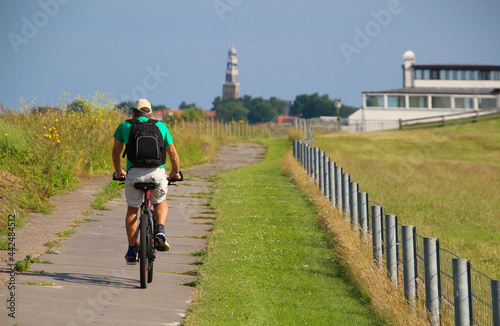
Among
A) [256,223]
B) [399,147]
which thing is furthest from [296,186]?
[399,147]

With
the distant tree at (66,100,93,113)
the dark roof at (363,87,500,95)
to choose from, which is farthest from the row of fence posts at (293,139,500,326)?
the dark roof at (363,87,500,95)

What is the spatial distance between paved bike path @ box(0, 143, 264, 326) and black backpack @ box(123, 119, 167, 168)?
1377 millimetres

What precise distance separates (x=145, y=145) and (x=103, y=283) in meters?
1.60

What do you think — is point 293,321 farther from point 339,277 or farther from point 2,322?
point 2,322

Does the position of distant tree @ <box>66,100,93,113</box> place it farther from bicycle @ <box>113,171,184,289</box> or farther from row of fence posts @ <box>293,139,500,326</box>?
bicycle @ <box>113,171,184,289</box>

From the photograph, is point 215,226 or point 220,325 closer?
point 220,325

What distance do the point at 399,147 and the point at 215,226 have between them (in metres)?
30.6

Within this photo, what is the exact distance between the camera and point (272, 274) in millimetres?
8156

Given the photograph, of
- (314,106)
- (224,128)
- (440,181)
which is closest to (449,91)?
(224,128)

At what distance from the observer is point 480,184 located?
2298cm

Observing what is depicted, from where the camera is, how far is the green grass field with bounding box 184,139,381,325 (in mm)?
6492

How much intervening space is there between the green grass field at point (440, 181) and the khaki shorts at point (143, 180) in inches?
214

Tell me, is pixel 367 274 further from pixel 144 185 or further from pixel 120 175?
pixel 120 175

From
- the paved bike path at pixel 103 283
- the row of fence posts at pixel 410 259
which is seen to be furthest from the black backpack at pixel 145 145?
the row of fence posts at pixel 410 259
